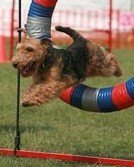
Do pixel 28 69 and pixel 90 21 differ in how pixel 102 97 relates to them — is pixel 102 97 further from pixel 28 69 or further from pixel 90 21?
pixel 90 21

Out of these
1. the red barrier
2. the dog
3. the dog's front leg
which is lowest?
the red barrier

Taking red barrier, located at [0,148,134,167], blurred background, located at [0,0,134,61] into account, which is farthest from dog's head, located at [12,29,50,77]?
blurred background, located at [0,0,134,61]

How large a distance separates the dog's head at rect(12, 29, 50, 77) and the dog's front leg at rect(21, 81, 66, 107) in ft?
0.47

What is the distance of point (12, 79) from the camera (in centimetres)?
1429

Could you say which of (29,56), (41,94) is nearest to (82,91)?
(41,94)

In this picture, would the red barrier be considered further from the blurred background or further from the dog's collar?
the blurred background

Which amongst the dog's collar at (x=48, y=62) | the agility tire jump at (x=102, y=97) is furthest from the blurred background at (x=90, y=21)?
the dog's collar at (x=48, y=62)

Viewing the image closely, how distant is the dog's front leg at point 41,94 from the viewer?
5570 mm

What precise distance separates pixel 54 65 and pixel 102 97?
26.9 inches

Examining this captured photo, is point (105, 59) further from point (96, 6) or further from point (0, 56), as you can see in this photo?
point (96, 6)

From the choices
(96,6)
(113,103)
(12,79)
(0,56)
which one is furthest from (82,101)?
(96,6)

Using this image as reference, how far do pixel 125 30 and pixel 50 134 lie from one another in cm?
2153

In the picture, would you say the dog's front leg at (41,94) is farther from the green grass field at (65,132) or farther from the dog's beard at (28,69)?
the green grass field at (65,132)

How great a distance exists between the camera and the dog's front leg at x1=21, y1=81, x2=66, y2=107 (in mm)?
5570
